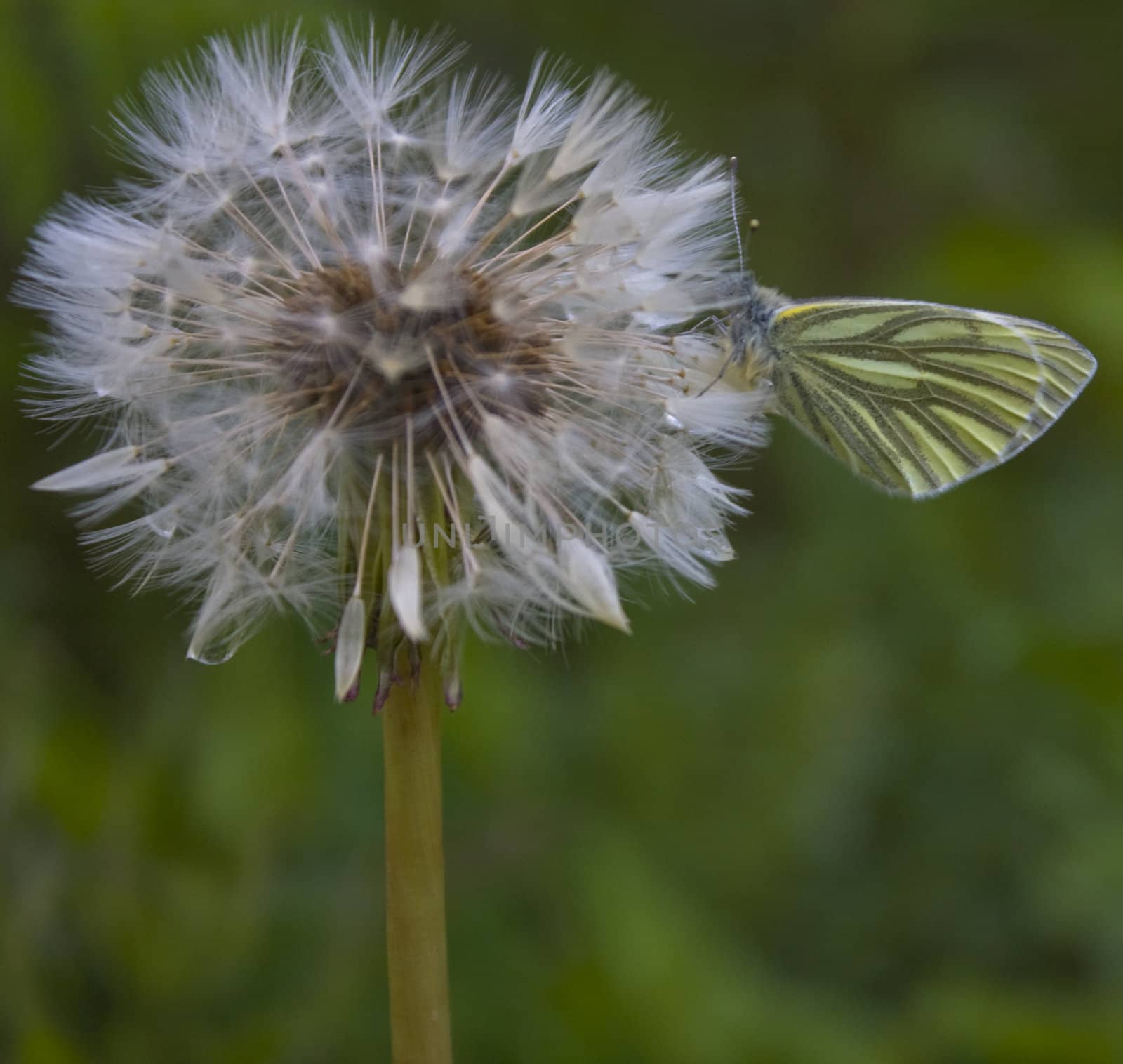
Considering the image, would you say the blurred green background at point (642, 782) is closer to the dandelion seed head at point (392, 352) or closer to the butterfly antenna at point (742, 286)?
the dandelion seed head at point (392, 352)

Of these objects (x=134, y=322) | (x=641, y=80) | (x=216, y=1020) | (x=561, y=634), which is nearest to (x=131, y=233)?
(x=134, y=322)

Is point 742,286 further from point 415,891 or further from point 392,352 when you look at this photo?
point 415,891

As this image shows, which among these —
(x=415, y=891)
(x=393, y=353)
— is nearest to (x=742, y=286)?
(x=393, y=353)

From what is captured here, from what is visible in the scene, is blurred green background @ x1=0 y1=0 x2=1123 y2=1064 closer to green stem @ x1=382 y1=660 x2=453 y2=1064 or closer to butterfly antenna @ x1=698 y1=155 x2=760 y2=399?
green stem @ x1=382 y1=660 x2=453 y2=1064

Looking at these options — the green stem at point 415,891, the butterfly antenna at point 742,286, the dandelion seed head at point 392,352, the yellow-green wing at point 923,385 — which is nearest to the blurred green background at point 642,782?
the dandelion seed head at point 392,352

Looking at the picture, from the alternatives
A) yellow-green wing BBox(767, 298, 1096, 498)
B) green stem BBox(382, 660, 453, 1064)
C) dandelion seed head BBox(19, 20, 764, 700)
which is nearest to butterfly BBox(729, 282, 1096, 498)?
yellow-green wing BBox(767, 298, 1096, 498)

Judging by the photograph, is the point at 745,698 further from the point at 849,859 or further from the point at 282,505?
the point at 282,505
